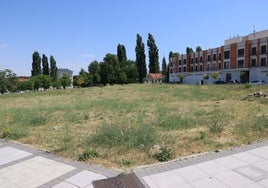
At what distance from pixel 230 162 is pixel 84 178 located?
2.92m

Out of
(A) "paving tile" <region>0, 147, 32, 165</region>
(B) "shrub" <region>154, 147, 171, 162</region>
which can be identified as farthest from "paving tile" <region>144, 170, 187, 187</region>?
(A) "paving tile" <region>0, 147, 32, 165</region>

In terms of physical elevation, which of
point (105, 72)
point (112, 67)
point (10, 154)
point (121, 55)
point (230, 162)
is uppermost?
point (121, 55)

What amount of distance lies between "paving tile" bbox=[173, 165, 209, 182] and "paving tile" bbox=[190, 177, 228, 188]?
0.38 ft

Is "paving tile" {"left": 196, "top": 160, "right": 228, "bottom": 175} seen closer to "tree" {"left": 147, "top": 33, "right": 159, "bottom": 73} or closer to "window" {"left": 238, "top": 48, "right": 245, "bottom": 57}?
"window" {"left": 238, "top": 48, "right": 245, "bottom": 57}

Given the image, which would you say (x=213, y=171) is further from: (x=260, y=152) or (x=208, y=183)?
(x=260, y=152)

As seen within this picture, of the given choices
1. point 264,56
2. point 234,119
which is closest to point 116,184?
point 234,119

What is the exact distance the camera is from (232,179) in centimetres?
452

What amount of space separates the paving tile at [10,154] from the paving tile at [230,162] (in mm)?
4528

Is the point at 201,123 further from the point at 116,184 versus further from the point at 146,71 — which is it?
the point at 146,71

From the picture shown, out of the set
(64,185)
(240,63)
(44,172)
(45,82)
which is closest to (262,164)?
(64,185)

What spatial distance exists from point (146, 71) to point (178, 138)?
61.8m

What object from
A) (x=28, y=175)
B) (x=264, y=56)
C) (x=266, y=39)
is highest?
(x=266, y=39)

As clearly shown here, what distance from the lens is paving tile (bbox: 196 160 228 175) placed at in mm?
4867

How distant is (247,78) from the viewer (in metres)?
56.7
